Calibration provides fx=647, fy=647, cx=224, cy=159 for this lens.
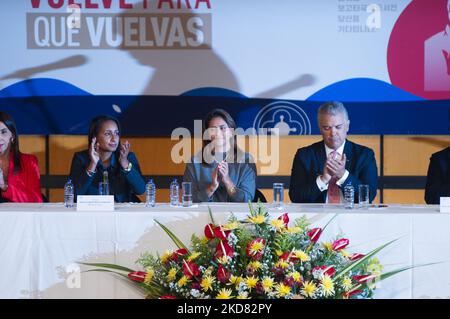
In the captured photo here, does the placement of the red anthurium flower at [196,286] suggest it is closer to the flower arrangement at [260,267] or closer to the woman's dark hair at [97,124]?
the flower arrangement at [260,267]

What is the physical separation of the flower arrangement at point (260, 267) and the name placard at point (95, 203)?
74 cm

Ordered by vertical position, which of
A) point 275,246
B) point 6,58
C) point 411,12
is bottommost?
point 275,246

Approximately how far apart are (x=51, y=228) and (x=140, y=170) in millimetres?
1962

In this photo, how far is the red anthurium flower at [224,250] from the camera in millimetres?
2008

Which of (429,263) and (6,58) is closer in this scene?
(429,263)

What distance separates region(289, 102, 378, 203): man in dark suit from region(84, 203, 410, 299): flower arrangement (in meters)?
2.46

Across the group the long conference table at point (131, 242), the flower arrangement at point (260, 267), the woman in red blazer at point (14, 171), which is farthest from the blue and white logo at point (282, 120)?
the flower arrangement at point (260, 267)

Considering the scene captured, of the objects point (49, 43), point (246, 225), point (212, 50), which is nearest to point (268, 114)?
point (212, 50)

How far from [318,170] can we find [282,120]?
454mm

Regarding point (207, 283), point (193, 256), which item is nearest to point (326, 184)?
point (193, 256)

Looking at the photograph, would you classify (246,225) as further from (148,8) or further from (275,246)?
(148,8)

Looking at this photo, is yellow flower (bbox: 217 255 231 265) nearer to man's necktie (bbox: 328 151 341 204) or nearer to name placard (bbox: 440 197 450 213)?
name placard (bbox: 440 197 450 213)

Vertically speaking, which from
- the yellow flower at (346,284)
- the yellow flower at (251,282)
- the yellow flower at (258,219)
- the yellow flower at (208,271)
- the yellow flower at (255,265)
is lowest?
the yellow flower at (346,284)

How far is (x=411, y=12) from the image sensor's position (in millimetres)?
4711
